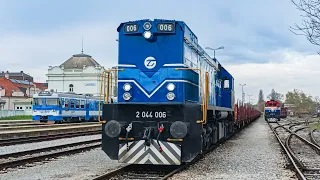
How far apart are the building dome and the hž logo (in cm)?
6733

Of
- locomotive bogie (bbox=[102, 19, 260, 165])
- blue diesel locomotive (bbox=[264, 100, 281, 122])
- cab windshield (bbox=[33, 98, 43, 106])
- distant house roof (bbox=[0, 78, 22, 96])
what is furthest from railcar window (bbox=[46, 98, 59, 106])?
distant house roof (bbox=[0, 78, 22, 96])

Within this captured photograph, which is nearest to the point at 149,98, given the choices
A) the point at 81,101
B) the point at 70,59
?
the point at 81,101

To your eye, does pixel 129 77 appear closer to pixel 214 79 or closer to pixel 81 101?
pixel 214 79

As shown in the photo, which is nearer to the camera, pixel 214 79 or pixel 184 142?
pixel 184 142

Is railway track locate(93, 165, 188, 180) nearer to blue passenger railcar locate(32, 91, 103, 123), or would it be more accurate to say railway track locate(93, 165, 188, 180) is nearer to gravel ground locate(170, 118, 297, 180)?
gravel ground locate(170, 118, 297, 180)

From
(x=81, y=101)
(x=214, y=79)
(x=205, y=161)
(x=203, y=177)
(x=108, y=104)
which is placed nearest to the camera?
(x=203, y=177)

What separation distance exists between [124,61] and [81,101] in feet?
91.2

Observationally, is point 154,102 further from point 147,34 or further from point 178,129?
point 147,34

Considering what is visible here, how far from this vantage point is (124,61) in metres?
10.1

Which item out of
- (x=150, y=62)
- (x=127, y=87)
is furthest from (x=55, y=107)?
(x=150, y=62)

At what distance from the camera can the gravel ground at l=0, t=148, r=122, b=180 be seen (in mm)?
8959

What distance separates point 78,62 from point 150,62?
71985 mm

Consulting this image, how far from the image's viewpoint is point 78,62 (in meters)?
80.0

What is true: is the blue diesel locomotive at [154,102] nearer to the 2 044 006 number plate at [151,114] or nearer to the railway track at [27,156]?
the 2 044 006 number plate at [151,114]
